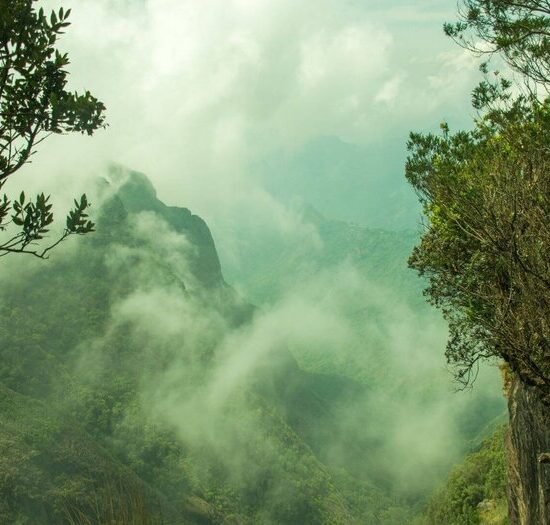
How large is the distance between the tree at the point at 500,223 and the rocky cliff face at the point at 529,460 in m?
0.35

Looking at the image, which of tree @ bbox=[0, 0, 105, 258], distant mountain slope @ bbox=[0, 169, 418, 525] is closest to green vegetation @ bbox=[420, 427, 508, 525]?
tree @ bbox=[0, 0, 105, 258]

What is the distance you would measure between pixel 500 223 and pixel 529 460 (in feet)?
12.2

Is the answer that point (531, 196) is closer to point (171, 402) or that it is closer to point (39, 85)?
point (39, 85)

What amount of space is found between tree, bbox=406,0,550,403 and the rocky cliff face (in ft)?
1.16

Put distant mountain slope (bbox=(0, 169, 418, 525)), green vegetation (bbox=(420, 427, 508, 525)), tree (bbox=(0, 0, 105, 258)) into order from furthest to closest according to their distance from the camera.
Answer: distant mountain slope (bbox=(0, 169, 418, 525)) < green vegetation (bbox=(420, 427, 508, 525)) < tree (bbox=(0, 0, 105, 258))

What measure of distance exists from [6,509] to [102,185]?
11097 cm

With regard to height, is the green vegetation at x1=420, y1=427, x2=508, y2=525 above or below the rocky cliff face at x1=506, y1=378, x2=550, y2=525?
above

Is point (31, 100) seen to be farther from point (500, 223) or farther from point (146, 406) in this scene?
point (146, 406)

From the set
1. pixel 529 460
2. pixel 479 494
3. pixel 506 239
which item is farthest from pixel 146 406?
pixel 506 239

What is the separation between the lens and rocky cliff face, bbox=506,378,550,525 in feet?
23.1

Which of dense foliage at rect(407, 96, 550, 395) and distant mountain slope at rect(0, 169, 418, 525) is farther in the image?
distant mountain slope at rect(0, 169, 418, 525)

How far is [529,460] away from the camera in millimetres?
7461

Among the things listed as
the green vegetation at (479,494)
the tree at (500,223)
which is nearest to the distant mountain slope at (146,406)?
the green vegetation at (479,494)

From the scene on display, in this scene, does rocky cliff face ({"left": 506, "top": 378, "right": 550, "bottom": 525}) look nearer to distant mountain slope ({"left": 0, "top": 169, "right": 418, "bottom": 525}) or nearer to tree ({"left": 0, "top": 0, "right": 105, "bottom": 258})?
tree ({"left": 0, "top": 0, "right": 105, "bottom": 258})
